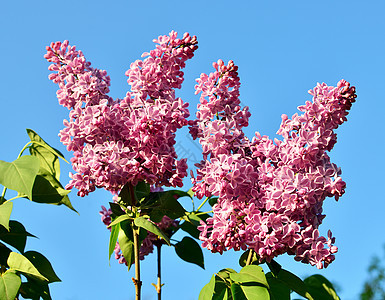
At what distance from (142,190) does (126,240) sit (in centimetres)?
19

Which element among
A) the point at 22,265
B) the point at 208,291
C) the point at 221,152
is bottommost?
the point at 208,291

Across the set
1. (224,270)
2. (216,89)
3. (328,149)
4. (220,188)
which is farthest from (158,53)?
(224,270)

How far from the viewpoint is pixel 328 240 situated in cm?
167

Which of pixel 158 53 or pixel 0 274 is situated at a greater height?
pixel 158 53

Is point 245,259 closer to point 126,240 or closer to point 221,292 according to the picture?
point 221,292

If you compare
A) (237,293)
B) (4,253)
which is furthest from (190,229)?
(4,253)

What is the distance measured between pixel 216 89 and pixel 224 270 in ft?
2.05

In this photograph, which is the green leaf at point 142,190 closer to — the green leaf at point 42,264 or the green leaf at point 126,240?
the green leaf at point 126,240

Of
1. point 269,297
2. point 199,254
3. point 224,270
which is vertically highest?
point 199,254

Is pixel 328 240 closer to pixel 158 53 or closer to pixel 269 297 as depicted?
pixel 269 297

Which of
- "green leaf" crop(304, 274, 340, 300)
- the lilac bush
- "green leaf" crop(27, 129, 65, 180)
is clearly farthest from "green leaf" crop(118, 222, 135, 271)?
"green leaf" crop(304, 274, 340, 300)

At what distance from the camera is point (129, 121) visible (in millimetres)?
1650

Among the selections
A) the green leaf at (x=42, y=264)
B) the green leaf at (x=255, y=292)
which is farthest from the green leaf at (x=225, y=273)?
the green leaf at (x=42, y=264)

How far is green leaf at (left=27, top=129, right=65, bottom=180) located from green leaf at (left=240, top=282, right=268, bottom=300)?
842 millimetres
